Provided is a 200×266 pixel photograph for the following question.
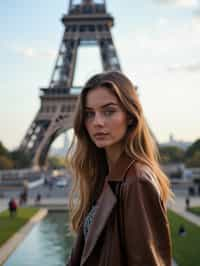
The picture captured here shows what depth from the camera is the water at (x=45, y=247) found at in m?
10.8

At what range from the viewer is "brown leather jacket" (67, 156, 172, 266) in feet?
5.45

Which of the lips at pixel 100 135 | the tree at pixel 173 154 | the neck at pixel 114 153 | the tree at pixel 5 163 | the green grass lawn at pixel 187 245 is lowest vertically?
the green grass lawn at pixel 187 245

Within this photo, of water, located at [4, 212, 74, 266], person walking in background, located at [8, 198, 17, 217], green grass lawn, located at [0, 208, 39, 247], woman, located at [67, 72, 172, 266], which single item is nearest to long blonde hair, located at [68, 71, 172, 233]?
woman, located at [67, 72, 172, 266]

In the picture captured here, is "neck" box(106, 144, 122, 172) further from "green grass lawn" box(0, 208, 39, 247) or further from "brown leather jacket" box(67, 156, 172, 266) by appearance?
"green grass lawn" box(0, 208, 39, 247)

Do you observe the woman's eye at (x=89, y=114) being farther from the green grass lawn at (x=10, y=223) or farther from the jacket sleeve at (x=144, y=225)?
the green grass lawn at (x=10, y=223)

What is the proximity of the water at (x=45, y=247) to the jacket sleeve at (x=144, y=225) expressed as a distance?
902 cm

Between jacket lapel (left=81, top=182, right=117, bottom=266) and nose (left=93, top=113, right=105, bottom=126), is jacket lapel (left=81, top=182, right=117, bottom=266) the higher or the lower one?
the lower one

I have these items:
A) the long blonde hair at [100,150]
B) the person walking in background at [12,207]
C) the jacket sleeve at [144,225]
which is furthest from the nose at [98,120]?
the person walking in background at [12,207]

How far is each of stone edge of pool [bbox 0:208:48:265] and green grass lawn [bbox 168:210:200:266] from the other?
12.8 feet

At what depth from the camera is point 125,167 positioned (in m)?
1.87

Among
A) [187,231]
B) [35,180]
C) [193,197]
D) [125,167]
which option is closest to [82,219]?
[125,167]

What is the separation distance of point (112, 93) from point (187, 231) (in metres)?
13.3

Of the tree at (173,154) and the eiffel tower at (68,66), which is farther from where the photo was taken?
the tree at (173,154)

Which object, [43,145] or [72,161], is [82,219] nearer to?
[72,161]
